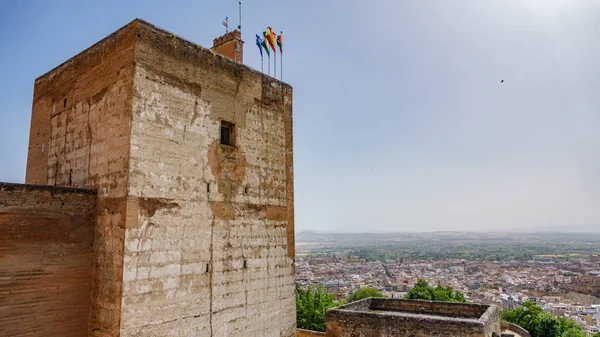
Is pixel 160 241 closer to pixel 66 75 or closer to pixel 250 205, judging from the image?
pixel 250 205

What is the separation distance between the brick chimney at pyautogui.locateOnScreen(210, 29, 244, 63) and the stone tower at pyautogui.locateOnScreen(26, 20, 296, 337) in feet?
3.53

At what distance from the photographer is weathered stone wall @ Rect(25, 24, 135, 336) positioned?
639 centimetres

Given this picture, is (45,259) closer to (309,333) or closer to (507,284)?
(309,333)

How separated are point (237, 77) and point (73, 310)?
4.90 meters

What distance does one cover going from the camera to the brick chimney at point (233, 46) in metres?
9.94

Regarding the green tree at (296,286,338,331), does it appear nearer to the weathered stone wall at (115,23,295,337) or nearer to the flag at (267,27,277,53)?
the weathered stone wall at (115,23,295,337)

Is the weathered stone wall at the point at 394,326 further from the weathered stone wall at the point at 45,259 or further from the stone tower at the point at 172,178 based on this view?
the weathered stone wall at the point at 45,259

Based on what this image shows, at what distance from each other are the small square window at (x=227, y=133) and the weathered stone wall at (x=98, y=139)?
2.01 meters

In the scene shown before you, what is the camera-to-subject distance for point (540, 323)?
73.2 ft

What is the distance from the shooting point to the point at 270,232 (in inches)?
351

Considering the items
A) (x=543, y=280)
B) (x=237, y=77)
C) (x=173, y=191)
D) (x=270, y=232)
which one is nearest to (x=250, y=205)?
(x=270, y=232)

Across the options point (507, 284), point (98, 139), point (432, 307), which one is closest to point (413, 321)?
point (432, 307)

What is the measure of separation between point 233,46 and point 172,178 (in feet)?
13.7

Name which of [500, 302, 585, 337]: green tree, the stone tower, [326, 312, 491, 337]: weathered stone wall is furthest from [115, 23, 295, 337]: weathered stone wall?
[500, 302, 585, 337]: green tree
